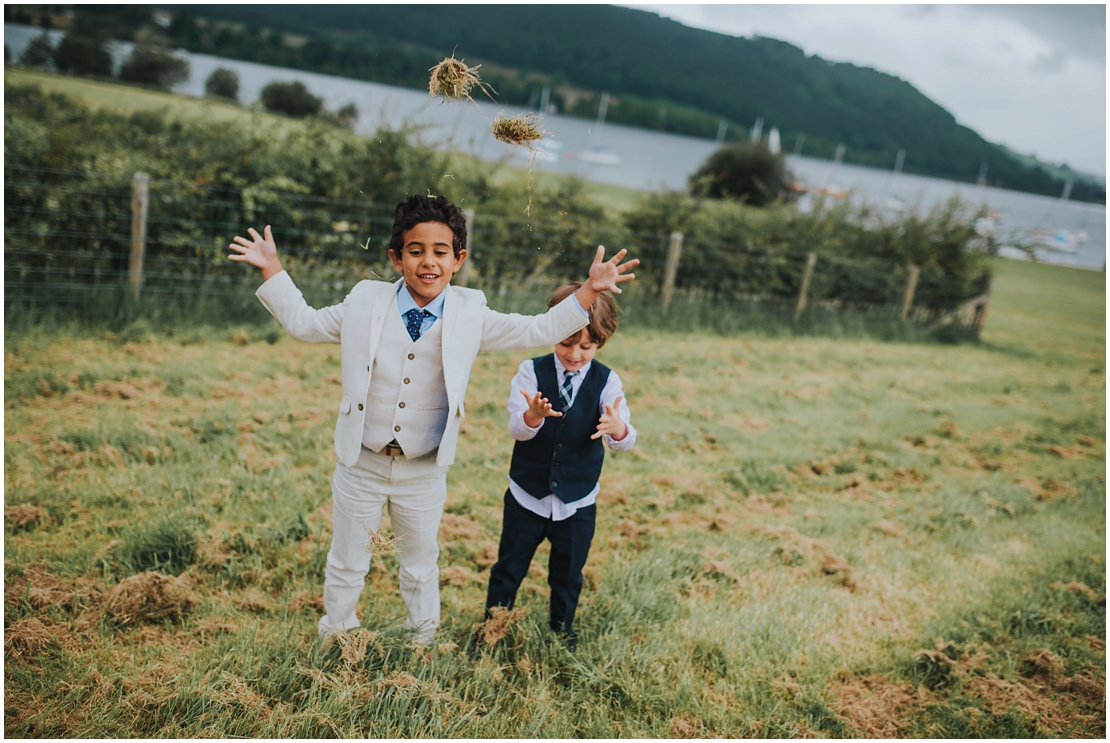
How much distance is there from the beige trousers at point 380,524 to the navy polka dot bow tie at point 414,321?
1.53 feet

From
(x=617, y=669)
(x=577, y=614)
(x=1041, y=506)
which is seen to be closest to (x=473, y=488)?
(x=577, y=614)

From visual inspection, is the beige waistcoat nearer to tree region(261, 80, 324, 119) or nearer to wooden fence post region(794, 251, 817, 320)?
tree region(261, 80, 324, 119)

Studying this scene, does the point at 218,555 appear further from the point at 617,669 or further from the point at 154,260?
the point at 154,260

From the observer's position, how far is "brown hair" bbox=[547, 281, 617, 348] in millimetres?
2539

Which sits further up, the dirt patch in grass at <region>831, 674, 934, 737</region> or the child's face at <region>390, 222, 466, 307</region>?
the child's face at <region>390, 222, 466, 307</region>

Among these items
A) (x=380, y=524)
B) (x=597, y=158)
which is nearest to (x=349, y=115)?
(x=380, y=524)

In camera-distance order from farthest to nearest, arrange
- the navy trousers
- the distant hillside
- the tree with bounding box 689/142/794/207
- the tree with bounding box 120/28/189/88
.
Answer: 1. the tree with bounding box 689/142/794/207
2. the tree with bounding box 120/28/189/88
3. the distant hillside
4. the navy trousers

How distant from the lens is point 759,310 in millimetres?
11953

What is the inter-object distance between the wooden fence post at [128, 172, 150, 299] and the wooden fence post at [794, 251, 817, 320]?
991cm

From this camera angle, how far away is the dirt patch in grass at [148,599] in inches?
109

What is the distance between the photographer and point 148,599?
2.84 m

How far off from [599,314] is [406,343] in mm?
726

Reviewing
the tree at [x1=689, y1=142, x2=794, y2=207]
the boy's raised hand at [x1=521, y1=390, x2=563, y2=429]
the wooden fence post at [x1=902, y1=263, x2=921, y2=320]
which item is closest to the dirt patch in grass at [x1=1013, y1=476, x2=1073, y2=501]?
the boy's raised hand at [x1=521, y1=390, x2=563, y2=429]

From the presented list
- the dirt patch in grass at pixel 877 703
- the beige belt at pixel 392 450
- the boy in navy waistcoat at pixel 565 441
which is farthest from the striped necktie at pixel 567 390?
the dirt patch in grass at pixel 877 703
